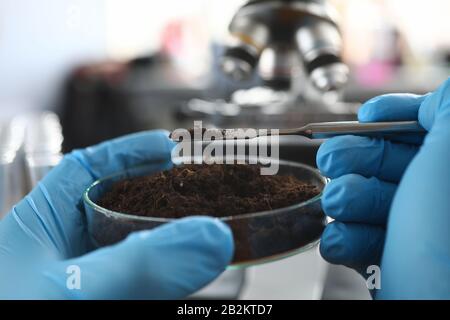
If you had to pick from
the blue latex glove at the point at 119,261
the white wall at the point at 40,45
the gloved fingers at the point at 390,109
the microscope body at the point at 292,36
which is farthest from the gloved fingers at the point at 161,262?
the white wall at the point at 40,45

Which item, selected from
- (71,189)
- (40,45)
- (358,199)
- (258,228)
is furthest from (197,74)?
(258,228)

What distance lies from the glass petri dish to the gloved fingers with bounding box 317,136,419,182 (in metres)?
0.11

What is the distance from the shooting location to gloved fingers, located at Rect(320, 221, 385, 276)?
0.70 meters

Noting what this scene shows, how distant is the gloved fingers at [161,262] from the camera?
0.53m

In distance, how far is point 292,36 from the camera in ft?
4.17

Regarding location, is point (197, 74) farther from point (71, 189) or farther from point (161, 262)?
point (161, 262)

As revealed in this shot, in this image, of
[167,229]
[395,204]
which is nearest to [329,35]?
[395,204]

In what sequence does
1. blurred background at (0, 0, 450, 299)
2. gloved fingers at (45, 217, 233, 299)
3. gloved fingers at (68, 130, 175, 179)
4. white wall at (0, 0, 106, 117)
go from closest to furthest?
gloved fingers at (45, 217, 233, 299) → gloved fingers at (68, 130, 175, 179) → blurred background at (0, 0, 450, 299) → white wall at (0, 0, 106, 117)

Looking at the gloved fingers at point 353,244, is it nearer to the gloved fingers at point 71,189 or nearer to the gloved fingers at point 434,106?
the gloved fingers at point 434,106

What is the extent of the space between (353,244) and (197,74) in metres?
2.57

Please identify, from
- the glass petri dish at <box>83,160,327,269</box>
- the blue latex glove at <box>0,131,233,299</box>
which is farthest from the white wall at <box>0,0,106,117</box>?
the glass petri dish at <box>83,160,327,269</box>

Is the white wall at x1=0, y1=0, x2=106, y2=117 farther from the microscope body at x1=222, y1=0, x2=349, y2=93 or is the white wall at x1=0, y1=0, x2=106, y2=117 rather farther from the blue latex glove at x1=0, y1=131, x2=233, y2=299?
the blue latex glove at x1=0, y1=131, x2=233, y2=299

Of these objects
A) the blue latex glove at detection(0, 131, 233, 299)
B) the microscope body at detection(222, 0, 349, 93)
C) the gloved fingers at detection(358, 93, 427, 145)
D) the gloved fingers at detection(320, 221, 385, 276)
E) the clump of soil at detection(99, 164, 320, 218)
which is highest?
the microscope body at detection(222, 0, 349, 93)

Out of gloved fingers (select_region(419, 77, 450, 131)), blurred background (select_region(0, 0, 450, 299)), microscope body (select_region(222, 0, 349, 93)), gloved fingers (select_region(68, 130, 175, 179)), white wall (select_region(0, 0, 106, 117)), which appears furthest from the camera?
white wall (select_region(0, 0, 106, 117))
